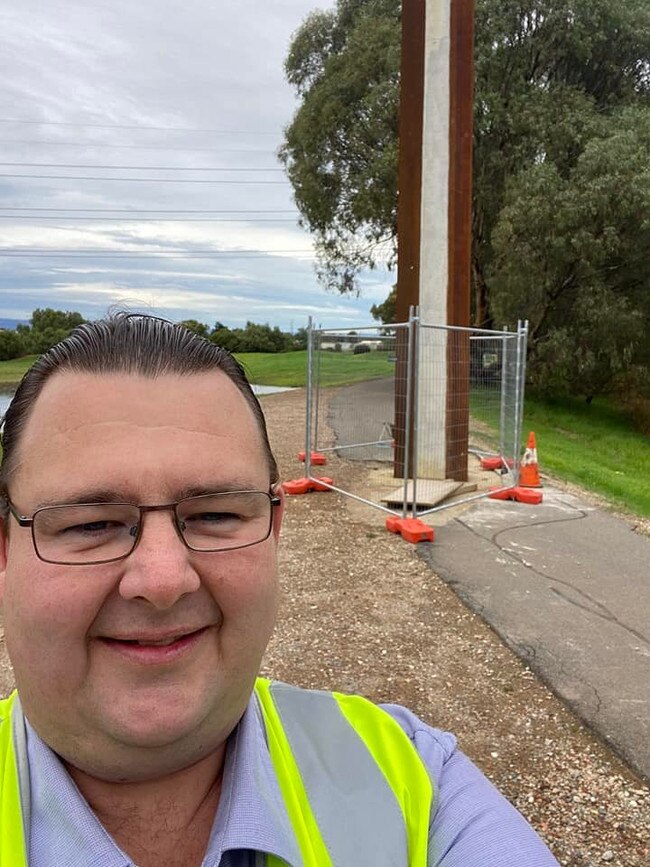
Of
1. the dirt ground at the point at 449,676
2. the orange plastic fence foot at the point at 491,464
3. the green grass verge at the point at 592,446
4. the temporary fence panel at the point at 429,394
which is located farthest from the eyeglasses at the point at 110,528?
the orange plastic fence foot at the point at 491,464

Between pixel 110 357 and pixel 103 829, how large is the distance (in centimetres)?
72

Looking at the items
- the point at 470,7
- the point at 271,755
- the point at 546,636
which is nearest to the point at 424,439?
the point at 546,636

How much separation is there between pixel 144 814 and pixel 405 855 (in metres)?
0.42

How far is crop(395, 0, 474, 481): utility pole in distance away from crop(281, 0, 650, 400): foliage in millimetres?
8739

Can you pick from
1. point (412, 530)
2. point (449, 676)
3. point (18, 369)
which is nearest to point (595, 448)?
point (412, 530)

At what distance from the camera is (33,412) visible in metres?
1.13

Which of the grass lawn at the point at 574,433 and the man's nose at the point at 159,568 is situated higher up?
the man's nose at the point at 159,568

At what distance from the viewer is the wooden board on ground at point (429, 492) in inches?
291

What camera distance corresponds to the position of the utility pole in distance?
812 centimetres

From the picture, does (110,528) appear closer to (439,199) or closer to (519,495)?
(519,495)

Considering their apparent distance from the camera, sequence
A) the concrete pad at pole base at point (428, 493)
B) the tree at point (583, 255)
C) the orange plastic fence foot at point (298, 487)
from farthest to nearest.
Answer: the tree at point (583, 255), the orange plastic fence foot at point (298, 487), the concrete pad at pole base at point (428, 493)

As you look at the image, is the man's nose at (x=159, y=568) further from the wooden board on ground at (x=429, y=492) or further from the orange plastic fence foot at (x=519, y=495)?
the orange plastic fence foot at (x=519, y=495)

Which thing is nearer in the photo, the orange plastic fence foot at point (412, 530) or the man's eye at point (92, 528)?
the man's eye at point (92, 528)

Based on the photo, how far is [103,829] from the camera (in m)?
1.01
